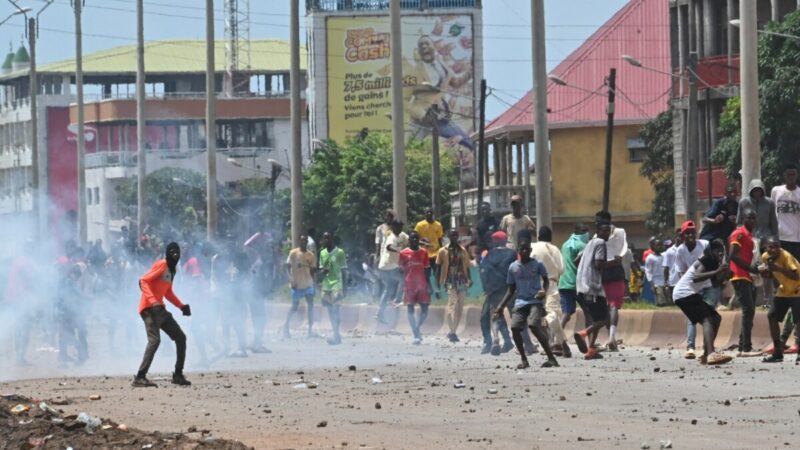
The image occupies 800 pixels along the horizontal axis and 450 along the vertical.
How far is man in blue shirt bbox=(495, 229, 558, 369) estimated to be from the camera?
69.1ft

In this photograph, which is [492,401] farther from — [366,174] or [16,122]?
[16,122]

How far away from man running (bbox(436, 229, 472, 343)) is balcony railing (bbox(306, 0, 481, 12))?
268ft

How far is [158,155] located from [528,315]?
355 feet

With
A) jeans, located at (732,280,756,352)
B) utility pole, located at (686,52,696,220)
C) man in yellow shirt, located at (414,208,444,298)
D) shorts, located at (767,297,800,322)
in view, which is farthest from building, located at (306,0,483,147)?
shorts, located at (767,297,800,322)

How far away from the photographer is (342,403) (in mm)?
17203

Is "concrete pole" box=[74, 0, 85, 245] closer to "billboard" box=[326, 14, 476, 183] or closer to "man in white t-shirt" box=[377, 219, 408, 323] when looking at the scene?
"man in white t-shirt" box=[377, 219, 408, 323]

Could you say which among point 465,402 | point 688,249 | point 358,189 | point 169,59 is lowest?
point 465,402

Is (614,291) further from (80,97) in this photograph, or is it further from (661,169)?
(80,97)

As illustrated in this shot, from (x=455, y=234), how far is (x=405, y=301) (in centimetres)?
146

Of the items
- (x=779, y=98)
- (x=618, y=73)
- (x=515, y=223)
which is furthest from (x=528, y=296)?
(x=618, y=73)

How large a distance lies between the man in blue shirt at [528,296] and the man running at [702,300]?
1.49m

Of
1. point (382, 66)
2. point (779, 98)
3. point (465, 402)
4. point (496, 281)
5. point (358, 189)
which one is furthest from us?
point (382, 66)

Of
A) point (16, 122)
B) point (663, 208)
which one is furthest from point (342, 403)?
point (16, 122)

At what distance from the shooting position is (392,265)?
31.1 metres
